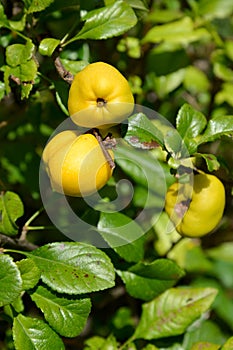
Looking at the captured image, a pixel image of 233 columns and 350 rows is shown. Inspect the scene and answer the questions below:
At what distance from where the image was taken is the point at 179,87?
2098mm

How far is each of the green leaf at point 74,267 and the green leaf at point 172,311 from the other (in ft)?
1.13

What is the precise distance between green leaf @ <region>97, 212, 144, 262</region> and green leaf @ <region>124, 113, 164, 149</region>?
23 cm

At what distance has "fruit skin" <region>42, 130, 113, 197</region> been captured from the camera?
45.4 inches

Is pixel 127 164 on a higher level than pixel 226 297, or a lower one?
higher

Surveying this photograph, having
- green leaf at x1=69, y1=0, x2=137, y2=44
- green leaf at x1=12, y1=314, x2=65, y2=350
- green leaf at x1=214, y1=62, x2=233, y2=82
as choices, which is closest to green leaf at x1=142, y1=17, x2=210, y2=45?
green leaf at x1=214, y1=62, x2=233, y2=82

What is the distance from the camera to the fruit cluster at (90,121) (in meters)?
1.15

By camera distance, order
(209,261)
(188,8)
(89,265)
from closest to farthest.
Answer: (89,265) → (188,8) → (209,261)

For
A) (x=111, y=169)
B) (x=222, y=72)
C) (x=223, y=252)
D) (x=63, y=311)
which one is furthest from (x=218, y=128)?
(x=223, y=252)

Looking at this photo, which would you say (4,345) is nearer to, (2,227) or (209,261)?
(2,227)

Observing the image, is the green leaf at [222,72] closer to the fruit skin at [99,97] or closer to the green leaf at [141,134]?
the green leaf at [141,134]

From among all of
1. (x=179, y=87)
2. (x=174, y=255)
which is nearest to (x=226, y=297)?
(x=174, y=255)

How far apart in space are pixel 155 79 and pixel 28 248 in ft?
2.64

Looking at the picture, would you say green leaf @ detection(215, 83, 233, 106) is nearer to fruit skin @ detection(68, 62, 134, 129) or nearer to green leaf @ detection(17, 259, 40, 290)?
fruit skin @ detection(68, 62, 134, 129)

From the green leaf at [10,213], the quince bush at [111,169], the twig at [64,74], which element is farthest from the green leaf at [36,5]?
the green leaf at [10,213]
